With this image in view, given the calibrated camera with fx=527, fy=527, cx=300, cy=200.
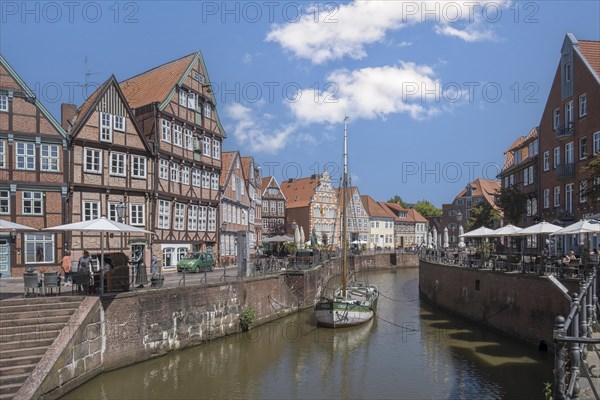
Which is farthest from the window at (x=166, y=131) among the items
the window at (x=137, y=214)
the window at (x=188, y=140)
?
the window at (x=137, y=214)

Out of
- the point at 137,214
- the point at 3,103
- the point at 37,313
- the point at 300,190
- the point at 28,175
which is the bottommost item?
the point at 37,313

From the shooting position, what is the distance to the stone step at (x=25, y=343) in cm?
1470

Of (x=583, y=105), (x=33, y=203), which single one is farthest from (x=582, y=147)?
(x=33, y=203)

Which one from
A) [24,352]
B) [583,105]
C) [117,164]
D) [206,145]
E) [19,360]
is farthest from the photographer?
[206,145]

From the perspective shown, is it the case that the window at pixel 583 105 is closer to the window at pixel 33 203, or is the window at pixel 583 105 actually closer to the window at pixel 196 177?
the window at pixel 196 177

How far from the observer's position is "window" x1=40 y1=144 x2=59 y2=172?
89.4 feet

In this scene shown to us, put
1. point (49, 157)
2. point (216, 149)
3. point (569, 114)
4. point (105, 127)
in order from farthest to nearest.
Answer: point (216, 149) → point (569, 114) → point (105, 127) → point (49, 157)

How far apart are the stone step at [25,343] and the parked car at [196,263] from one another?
1550 cm

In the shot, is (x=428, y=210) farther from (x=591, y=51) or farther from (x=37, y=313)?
(x=37, y=313)

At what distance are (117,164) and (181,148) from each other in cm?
584

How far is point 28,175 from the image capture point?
26.8m

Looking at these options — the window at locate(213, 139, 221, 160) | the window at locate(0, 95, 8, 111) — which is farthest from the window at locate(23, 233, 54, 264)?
the window at locate(213, 139, 221, 160)

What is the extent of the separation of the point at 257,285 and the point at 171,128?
13215 millimetres

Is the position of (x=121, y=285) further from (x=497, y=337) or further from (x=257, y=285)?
(x=497, y=337)
